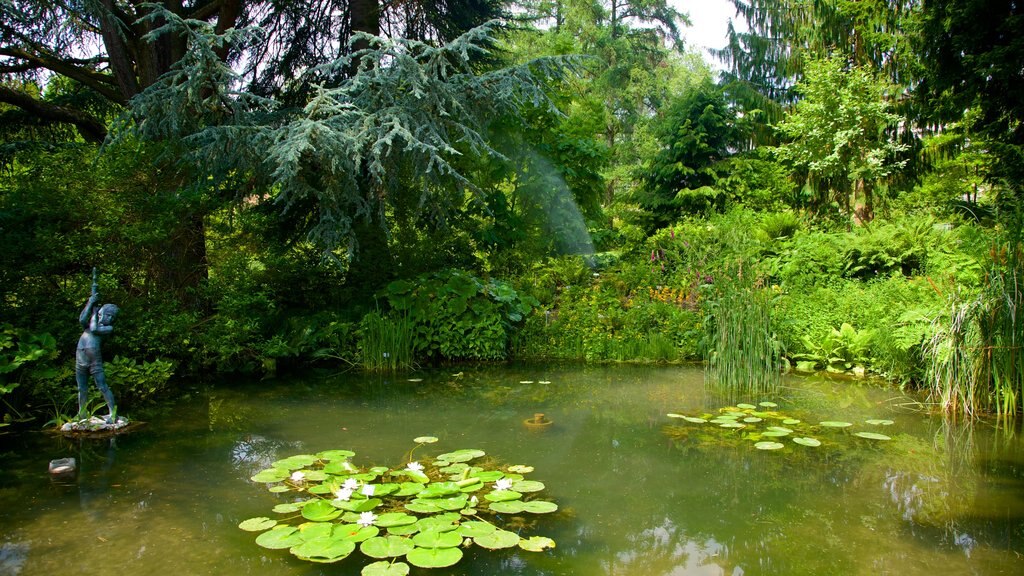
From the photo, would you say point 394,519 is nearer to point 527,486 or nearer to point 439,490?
point 439,490

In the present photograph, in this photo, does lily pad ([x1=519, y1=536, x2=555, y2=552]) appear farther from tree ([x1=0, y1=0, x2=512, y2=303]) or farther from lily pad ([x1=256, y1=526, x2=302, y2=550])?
tree ([x1=0, y1=0, x2=512, y2=303])

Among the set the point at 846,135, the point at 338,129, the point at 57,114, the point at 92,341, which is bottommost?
the point at 92,341

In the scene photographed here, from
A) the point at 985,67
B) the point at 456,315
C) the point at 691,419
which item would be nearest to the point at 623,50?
the point at 985,67

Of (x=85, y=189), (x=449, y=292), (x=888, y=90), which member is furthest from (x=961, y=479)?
(x=888, y=90)

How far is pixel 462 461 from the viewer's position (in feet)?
10.6

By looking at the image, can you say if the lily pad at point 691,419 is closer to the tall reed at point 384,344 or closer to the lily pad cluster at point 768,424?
the lily pad cluster at point 768,424

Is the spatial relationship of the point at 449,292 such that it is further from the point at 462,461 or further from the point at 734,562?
the point at 734,562

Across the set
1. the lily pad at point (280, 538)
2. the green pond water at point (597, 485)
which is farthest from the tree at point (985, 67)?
the lily pad at point (280, 538)

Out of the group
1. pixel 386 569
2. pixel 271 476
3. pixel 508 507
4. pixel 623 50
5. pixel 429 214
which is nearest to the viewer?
pixel 386 569

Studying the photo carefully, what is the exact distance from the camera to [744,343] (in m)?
4.90

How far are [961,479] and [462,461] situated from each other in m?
2.56

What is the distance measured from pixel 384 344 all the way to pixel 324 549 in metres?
4.24

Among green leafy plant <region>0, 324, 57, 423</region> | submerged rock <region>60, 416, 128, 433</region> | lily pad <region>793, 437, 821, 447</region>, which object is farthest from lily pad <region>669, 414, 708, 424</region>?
green leafy plant <region>0, 324, 57, 423</region>

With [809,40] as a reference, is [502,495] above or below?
below
